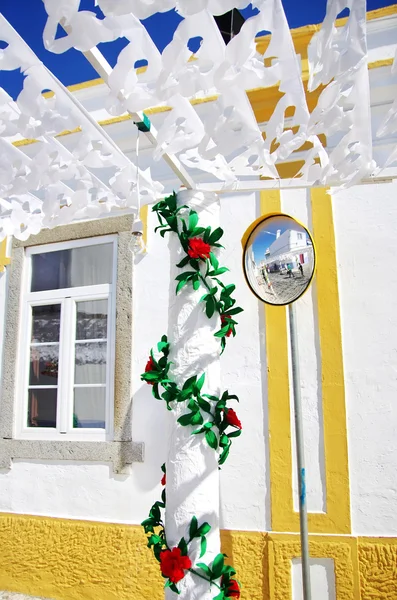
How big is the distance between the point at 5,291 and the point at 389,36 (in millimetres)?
3626

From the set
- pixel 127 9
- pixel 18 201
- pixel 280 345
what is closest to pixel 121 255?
pixel 18 201

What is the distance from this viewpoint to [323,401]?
3.06 m

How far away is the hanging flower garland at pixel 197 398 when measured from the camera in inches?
76.9

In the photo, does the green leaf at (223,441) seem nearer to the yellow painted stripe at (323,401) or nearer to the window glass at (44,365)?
the yellow painted stripe at (323,401)

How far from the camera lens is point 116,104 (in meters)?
1.57

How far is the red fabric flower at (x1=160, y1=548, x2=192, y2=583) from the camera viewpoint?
6.25 ft

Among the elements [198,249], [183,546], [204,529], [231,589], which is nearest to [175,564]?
[183,546]

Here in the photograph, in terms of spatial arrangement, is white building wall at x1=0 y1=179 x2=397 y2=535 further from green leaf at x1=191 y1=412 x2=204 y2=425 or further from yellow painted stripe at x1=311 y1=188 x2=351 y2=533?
green leaf at x1=191 y1=412 x2=204 y2=425

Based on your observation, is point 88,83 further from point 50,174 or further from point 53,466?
point 53,466

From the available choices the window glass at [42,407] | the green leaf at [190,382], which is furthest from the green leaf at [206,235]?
the window glass at [42,407]

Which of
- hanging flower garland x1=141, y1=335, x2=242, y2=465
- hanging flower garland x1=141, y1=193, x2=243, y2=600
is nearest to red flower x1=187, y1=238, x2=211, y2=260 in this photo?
hanging flower garland x1=141, y1=193, x2=243, y2=600

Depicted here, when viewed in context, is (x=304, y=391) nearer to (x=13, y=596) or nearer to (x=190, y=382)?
(x=190, y=382)

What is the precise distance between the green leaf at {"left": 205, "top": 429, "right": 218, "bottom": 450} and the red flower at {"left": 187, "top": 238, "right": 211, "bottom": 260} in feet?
2.53

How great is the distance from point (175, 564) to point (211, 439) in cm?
51
